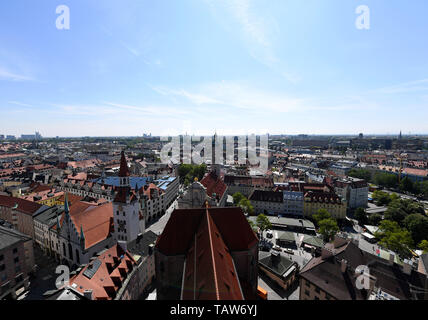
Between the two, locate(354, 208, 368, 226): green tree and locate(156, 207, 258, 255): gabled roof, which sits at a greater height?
locate(156, 207, 258, 255): gabled roof

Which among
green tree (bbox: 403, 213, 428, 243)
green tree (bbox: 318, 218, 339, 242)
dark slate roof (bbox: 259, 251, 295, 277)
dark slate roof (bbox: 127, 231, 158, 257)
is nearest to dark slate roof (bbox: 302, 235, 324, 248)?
green tree (bbox: 318, 218, 339, 242)

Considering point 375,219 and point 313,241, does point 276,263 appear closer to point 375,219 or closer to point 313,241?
point 313,241

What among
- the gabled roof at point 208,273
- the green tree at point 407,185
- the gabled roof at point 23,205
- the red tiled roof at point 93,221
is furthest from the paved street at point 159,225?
the green tree at point 407,185

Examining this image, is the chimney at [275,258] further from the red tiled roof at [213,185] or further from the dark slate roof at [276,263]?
the red tiled roof at [213,185]

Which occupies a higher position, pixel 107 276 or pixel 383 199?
pixel 107 276

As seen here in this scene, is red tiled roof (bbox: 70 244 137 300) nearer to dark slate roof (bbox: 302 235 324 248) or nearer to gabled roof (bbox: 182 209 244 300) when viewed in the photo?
gabled roof (bbox: 182 209 244 300)

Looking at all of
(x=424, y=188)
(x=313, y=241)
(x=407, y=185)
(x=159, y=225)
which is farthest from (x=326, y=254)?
(x=407, y=185)
